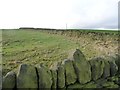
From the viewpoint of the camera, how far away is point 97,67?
7.16 meters

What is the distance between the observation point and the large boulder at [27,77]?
226 inches

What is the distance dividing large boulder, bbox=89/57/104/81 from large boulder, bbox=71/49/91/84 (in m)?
0.20

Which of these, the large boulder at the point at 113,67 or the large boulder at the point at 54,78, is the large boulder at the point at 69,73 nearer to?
the large boulder at the point at 54,78

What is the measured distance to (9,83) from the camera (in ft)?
18.7

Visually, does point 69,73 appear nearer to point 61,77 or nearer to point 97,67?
point 61,77

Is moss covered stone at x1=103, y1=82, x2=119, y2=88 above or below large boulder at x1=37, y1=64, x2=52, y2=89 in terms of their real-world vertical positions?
below

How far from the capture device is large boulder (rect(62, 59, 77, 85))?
6.51m

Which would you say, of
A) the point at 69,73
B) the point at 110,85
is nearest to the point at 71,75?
the point at 69,73

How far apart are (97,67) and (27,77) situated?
2008 mm

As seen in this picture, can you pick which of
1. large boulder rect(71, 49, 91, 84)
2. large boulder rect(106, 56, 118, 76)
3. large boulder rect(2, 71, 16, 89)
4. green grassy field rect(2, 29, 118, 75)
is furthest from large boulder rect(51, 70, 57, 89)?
green grassy field rect(2, 29, 118, 75)

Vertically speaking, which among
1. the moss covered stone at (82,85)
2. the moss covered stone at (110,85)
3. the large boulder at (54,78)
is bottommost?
the moss covered stone at (110,85)

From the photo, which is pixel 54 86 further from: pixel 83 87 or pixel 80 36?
pixel 80 36

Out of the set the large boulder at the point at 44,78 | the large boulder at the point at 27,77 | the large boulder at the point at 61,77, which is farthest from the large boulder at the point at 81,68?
the large boulder at the point at 27,77

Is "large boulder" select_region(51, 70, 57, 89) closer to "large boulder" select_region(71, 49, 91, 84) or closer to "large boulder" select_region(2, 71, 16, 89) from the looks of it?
"large boulder" select_region(71, 49, 91, 84)
